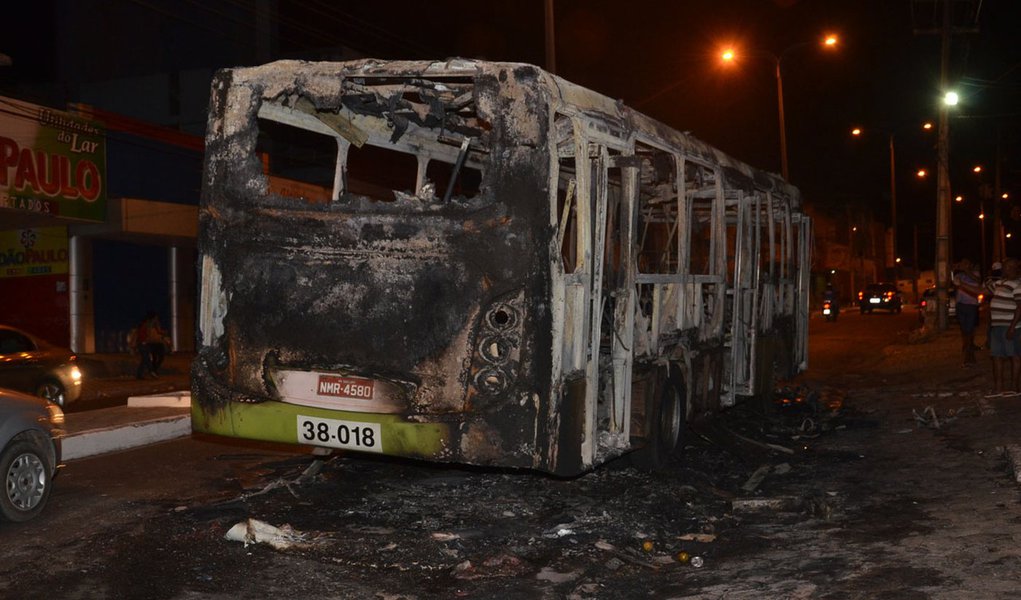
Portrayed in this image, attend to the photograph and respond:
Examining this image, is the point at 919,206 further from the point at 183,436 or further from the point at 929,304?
the point at 183,436

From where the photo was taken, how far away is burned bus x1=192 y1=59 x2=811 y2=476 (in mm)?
6410

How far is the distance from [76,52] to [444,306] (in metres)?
33.9

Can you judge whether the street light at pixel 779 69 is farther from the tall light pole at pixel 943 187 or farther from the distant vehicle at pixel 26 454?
the distant vehicle at pixel 26 454

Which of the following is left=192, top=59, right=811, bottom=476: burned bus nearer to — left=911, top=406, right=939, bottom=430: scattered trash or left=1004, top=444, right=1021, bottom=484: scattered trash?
left=1004, top=444, right=1021, bottom=484: scattered trash

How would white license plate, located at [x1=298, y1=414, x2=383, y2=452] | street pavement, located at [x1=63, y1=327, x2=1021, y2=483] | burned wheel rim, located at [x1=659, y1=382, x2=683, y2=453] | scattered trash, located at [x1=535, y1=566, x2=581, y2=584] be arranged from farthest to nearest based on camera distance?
street pavement, located at [x1=63, y1=327, x2=1021, y2=483] < burned wheel rim, located at [x1=659, y1=382, x2=683, y2=453] < white license plate, located at [x1=298, y1=414, x2=383, y2=452] < scattered trash, located at [x1=535, y1=566, x2=581, y2=584]

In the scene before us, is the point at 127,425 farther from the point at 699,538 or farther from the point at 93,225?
the point at 93,225

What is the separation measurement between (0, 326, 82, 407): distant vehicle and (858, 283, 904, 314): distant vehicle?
41.8 meters

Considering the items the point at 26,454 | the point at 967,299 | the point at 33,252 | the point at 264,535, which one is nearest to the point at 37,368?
the point at 26,454

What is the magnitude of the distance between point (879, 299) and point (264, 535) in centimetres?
4742

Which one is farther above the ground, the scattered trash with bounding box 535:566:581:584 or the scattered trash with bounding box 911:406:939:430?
the scattered trash with bounding box 911:406:939:430

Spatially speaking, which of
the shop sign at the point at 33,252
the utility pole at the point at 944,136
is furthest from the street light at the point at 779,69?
the shop sign at the point at 33,252

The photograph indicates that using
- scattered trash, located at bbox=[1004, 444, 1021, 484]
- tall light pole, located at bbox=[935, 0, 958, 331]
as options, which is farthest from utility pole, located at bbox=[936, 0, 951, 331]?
scattered trash, located at bbox=[1004, 444, 1021, 484]

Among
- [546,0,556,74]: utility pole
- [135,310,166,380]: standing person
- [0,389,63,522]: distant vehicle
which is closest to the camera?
[0,389,63,522]: distant vehicle

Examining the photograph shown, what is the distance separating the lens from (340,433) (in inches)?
262
